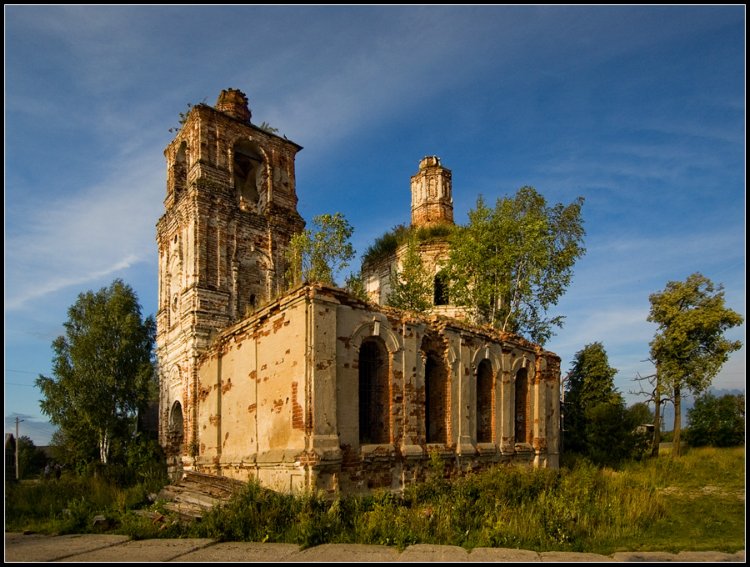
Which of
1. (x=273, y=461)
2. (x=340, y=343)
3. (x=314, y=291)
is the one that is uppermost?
(x=314, y=291)

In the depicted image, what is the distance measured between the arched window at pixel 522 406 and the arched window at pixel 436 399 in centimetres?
370

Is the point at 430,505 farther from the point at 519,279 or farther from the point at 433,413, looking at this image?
the point at 519,279

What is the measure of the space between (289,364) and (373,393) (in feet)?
6.56

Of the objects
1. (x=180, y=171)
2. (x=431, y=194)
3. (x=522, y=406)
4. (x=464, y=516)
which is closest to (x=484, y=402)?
(x=522, y=406)

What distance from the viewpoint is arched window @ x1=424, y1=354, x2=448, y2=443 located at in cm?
1267

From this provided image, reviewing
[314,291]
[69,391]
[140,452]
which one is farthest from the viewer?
[69,391]

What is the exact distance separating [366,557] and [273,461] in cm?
353

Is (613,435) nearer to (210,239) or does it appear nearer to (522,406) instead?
(522,406)

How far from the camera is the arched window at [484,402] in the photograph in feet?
46.3

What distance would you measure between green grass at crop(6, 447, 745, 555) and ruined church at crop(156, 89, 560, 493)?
27.0 inches

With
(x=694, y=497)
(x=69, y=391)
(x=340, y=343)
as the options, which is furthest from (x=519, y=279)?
(x=69, y=391)

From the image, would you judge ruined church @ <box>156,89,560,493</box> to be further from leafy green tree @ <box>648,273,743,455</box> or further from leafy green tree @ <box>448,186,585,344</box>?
leafy green tree @ <box>648,273,743,455</box>

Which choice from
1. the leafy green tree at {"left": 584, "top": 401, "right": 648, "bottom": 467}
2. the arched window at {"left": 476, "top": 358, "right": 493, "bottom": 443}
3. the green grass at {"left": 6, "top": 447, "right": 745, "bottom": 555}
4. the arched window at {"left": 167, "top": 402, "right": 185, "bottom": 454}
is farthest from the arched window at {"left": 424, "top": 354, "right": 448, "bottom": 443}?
the leafy green tree at {"left": 584, "top": 401, "right": 648, "bottom": 467}

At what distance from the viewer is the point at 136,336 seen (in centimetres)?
2380
